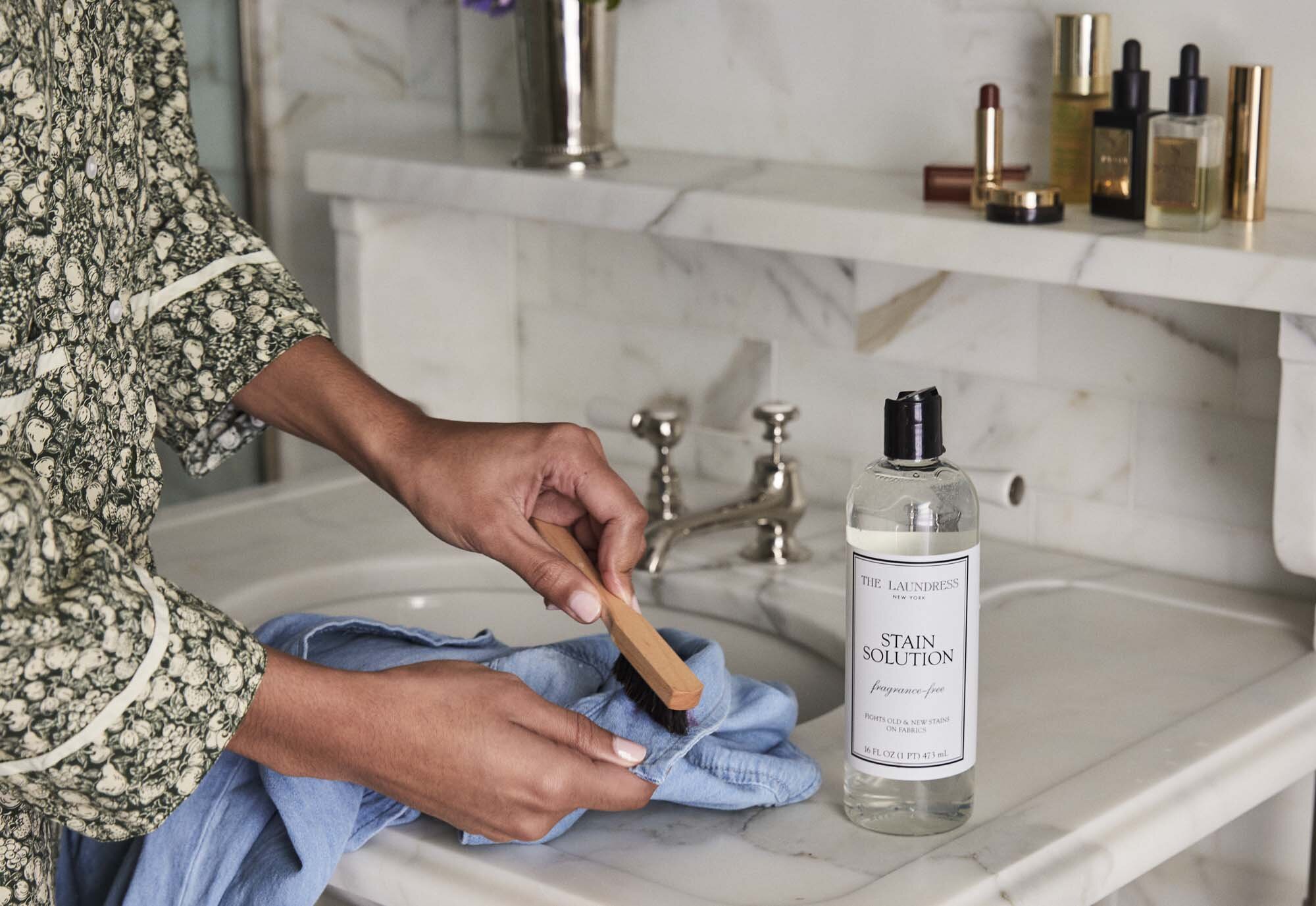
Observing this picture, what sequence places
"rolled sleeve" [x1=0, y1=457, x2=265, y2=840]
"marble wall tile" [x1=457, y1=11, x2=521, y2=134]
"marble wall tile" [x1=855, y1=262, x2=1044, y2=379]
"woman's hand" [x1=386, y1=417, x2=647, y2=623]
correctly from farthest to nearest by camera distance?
"marble wall tile" [x1=457, y1=11, x2=521, y2=134] < "marble wall tile" [x1=855, y1=262, x2=1044, y2=379] < "woman's hand" [x1=386, y1=417, x2=647, y2=623] < "rolled sleeve" [x1=0, y1=457, x2=265, y2=840]

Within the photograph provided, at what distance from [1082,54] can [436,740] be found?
0.75 metres

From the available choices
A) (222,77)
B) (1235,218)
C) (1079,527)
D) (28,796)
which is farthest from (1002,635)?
(222,77)

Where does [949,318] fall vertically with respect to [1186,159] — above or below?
below

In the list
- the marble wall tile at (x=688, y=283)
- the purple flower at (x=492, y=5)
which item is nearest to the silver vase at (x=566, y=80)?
the purple flower at (x=492, y=5)

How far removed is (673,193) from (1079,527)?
1.47 ft

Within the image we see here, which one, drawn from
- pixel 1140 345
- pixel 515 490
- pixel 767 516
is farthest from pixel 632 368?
pixel 515 490

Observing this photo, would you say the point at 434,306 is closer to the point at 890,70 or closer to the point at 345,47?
the point at 345,47

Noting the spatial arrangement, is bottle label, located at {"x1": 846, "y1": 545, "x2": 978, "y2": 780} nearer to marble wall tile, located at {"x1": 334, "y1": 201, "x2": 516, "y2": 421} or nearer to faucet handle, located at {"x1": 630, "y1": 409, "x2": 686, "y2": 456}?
faucet handle, located at {"x1": 630, "y1": 409, "x2": 686, "y2": 456}

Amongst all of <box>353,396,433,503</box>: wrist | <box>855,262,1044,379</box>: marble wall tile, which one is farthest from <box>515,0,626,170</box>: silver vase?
<box>353,396,433,503</box>: wrist

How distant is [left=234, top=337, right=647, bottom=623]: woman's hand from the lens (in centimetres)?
97

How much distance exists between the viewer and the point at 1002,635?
1.18 m

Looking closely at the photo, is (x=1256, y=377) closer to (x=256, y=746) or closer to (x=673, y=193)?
(x=673, y=193)

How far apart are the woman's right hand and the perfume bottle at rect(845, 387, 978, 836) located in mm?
149

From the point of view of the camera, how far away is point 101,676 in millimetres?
706
